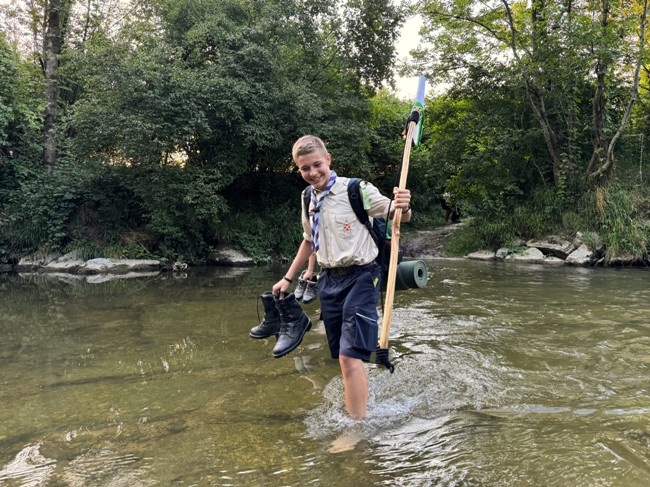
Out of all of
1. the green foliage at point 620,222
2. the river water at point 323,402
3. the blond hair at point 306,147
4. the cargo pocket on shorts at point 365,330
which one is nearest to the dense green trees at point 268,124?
the green foliage at point 620,222

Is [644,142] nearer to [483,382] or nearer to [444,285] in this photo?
[444,285]

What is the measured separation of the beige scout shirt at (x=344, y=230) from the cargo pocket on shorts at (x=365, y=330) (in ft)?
1.08

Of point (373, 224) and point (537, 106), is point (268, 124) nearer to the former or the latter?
point (537, 106)

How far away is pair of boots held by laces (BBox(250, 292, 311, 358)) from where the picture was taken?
3402 mm

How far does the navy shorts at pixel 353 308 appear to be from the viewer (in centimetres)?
287

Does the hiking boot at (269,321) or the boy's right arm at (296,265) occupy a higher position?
the boy's right arm at (296,265)

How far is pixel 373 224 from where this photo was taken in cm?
312

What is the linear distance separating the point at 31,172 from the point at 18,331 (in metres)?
12.3

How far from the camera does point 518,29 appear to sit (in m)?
14.9

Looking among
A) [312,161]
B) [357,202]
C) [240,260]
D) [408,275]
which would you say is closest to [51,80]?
[240,260]

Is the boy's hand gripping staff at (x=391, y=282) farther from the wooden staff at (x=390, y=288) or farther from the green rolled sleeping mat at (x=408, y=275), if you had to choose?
the green rolled sleeping mat at (x=408, y=275)

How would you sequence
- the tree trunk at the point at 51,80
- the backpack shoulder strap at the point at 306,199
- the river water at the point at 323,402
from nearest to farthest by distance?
1. the river water at the point at 323,402
2. the backpack shoulder strap at the point at 306,199
3. the tree trunk at the point at 51,80

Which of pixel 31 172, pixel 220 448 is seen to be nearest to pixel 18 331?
pixel 220 448

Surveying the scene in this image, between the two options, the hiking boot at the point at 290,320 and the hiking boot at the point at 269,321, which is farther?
the hiking boot at the point at 269,321
